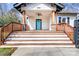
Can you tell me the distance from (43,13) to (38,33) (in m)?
0.34

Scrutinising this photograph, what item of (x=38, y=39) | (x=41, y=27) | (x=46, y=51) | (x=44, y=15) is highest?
(x=44, y=15)

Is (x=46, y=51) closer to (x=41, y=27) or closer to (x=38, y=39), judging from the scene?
(x=38, y=39)

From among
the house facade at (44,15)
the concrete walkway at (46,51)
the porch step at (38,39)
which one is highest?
the house facade at (44,15)

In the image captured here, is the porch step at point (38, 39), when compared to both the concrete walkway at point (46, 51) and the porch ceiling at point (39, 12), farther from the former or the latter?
the porch ceiling at point (39, 12)

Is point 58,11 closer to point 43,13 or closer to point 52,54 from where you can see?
point 43,13

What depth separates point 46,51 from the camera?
18.2ft

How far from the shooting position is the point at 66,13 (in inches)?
220

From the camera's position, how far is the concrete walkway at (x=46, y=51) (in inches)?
218

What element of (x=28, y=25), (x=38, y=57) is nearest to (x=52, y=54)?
(x=38, y=57)

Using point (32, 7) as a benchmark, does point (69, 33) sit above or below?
below

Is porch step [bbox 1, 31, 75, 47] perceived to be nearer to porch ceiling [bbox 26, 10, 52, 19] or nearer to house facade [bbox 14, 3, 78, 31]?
house facade [bbox 14, 3, 78, 31]

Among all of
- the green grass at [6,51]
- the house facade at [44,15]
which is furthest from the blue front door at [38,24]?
the green grass at [6,51]

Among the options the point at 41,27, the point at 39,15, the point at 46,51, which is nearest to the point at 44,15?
the point at 39,15

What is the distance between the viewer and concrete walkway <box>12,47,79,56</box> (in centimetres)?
553
